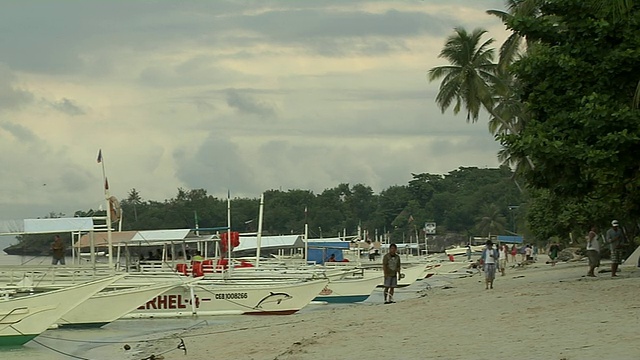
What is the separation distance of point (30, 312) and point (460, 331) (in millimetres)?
10268

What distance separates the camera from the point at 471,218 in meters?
163

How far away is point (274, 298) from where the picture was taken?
29328 millimetres

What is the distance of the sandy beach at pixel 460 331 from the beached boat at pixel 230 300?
4.17m

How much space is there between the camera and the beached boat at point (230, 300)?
1136 inches

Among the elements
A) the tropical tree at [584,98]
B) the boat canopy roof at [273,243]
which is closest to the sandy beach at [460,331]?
the tropical tree at [584,98]

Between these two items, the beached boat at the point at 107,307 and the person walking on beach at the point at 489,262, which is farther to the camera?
the person walking on beach at the point at 489,262

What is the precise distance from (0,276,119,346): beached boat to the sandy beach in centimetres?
173

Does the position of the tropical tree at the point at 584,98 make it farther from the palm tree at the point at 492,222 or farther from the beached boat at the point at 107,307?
the palm tree at the point at 492,222

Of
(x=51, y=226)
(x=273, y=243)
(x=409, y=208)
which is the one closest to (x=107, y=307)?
(x=51, y=226)

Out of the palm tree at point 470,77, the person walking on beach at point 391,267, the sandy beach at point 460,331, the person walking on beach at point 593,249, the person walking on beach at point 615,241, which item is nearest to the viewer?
the sandy beach at point 460,331

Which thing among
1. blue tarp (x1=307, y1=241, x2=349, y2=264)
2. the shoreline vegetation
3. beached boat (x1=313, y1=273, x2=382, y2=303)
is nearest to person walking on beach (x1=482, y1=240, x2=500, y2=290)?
beached boat (x1=313, y1=273, x2=382, y2=303)

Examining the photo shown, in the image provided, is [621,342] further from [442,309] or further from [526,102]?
[526,102]

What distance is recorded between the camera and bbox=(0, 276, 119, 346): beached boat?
21266 mm

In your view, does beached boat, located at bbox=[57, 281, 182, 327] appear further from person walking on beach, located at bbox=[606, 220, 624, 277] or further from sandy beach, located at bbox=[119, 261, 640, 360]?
person walking on beach, located at bbox=[606, 220, 624, 277]
